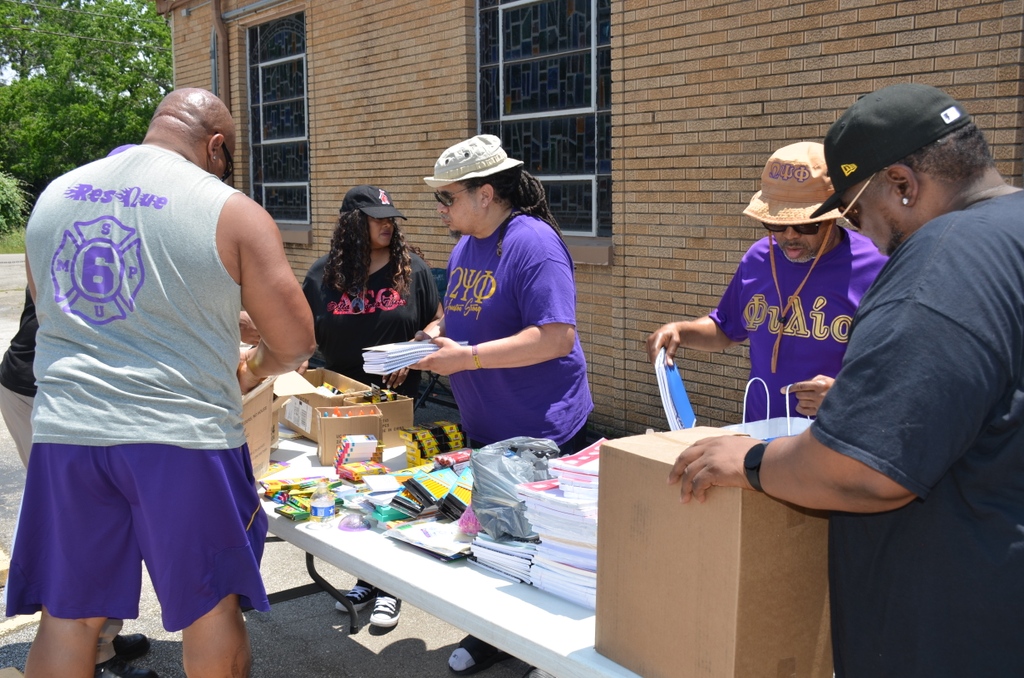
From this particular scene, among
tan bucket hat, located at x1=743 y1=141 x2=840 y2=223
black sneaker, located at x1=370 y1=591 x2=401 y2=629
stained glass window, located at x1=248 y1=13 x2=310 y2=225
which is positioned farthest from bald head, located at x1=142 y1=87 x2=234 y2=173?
stained glass window, located at x1=248 y1=13 x2=310 y2=225

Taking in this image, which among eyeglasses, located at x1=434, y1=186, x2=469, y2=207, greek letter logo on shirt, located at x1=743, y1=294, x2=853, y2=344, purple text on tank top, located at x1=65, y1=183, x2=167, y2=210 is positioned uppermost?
eyeglasses, located at x1=434, y1=186, x2=469, y2=207

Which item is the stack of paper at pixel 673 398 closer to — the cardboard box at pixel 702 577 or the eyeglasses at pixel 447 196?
the cardboard box at pixel 702 577

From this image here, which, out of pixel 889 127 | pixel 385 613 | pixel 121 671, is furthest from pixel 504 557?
pixel 121 671

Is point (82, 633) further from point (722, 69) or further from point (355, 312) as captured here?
point (722, 69)

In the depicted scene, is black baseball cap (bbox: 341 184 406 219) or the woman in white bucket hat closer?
the woman in white bucket hat

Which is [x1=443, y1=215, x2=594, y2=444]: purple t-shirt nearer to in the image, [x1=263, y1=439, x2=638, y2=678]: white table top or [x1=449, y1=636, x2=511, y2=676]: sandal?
[x1=263, y1=439, x2=638, y2=678]: white table top

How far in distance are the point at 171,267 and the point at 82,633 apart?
942 millimetres

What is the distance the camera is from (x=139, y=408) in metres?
2.16

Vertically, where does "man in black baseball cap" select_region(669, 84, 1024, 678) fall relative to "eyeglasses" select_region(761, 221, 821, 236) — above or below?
below

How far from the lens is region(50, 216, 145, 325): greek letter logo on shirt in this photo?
2160 millimetres

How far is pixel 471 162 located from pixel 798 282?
3.76ft

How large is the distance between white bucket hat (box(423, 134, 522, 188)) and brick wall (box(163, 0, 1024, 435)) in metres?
2.73

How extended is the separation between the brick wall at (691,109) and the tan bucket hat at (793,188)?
7.85 ft

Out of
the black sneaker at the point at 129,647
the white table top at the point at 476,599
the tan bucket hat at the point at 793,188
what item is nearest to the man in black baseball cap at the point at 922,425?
the white table top at the point at 476,599
